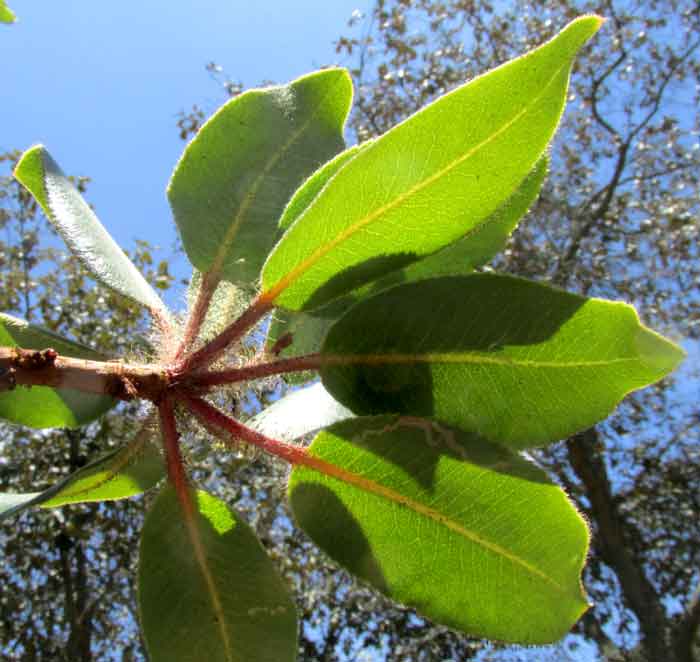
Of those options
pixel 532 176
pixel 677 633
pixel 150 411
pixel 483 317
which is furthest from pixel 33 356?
pixel 677 633

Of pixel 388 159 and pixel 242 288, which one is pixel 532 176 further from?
pixel 242 288

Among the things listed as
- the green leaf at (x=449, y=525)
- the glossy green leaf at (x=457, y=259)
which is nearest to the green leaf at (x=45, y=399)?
the glossy green leaf at (x=457, y=259)

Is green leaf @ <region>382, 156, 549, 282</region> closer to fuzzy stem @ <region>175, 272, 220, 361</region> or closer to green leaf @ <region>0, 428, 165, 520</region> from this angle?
fuzzy stem @ <region>175, 272, 220, 361</region>

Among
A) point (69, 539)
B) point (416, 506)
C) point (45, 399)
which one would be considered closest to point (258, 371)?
point (416, 506)

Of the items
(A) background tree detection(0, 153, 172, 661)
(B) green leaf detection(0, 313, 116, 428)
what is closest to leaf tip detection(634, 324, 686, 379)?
(B) green leaf detection(0, 313, 116, 428)

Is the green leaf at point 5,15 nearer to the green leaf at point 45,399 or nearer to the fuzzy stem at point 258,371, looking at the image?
the green leaf at point 45,399

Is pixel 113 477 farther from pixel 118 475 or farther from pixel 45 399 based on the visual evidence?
pixel 45 399
